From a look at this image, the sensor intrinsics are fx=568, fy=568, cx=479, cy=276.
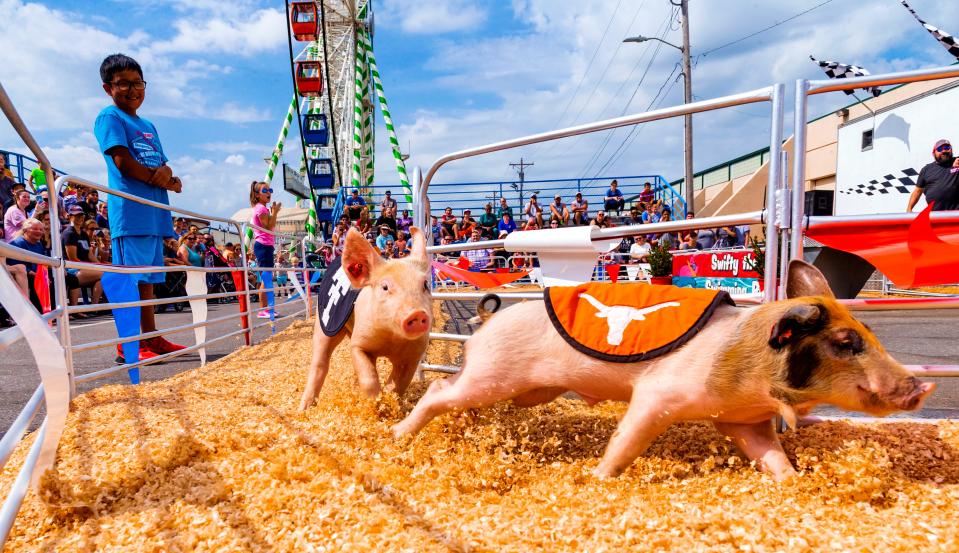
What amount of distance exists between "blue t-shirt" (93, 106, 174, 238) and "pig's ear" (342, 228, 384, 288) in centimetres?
226

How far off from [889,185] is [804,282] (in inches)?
465

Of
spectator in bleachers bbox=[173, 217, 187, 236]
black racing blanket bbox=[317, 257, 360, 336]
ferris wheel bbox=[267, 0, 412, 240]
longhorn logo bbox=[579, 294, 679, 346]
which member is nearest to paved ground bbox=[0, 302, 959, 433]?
longhorn logo bbox=[579, 294, 679, 346]

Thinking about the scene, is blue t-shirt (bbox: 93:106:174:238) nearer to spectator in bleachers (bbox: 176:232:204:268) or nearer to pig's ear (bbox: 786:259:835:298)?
spectator in bleachers (bbox: 176:232:204:268)

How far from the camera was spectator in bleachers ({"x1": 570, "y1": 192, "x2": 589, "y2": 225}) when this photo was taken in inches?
587

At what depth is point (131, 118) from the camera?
157 inches

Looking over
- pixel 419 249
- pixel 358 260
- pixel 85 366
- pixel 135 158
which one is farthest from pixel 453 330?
pixel 358 260

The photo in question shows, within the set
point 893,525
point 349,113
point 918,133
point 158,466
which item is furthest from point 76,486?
point 349,113

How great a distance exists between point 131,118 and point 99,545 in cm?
336

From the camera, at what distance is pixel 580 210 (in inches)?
593

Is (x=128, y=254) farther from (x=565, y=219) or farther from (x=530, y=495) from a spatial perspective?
(x=565, y=219)

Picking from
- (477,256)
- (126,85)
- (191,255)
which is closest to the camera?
(126,85)

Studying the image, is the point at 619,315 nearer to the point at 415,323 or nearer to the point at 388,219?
the point at 415,323

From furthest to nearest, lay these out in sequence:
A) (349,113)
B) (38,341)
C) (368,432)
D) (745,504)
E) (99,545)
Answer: (349,113), (368,432), (745,504), (99,545), (38,341)

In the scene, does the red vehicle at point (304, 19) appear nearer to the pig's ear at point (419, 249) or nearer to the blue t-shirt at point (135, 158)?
the blue t-shirt at point (135, 158)
